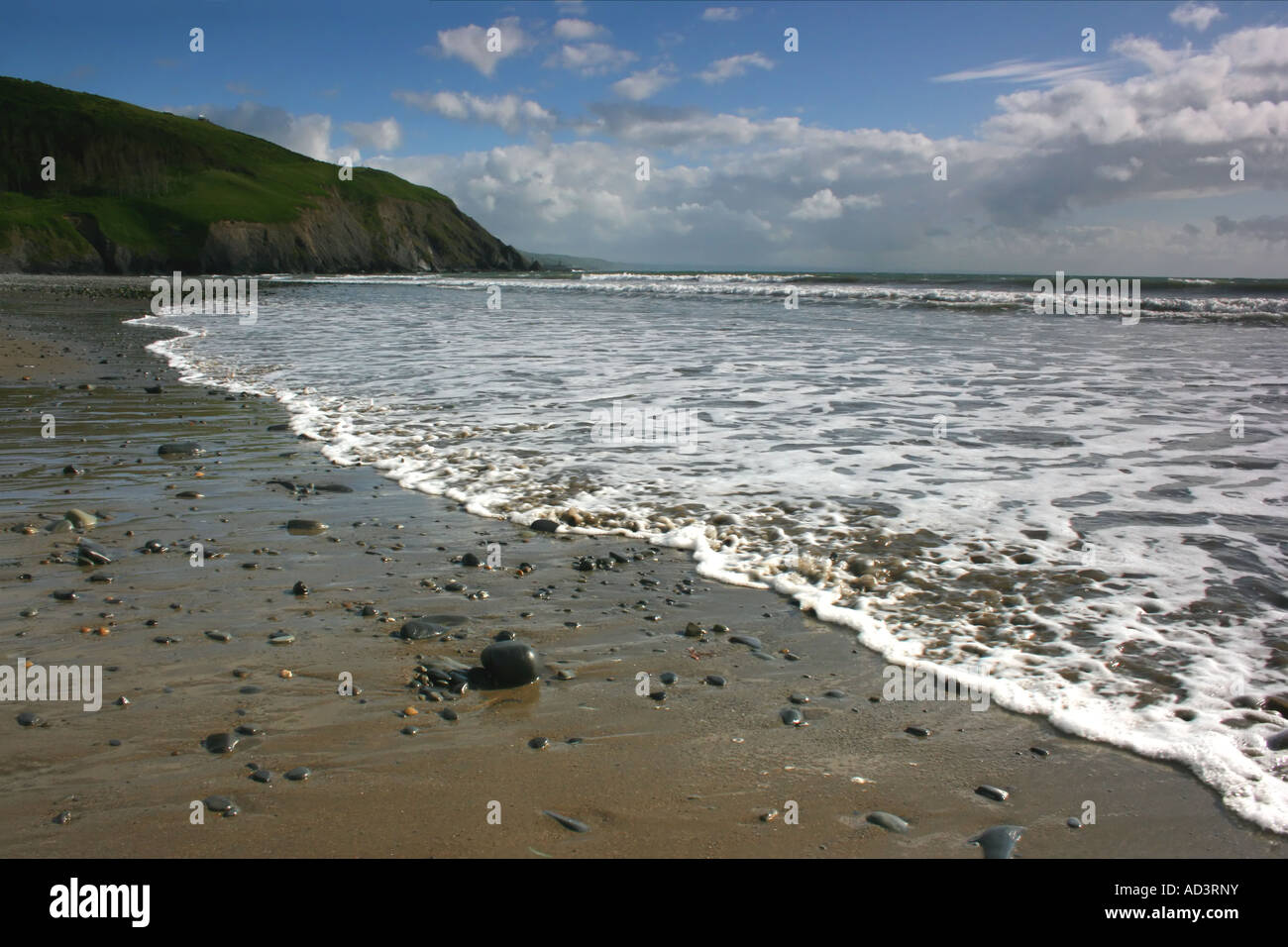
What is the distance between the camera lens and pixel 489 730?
3.83 metres

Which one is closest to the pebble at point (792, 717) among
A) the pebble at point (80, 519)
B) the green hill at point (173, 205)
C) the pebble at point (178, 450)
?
the pebble at point (80, 519)

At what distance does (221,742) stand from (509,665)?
135cm

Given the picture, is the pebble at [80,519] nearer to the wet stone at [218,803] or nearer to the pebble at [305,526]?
the pebble at [305,526]

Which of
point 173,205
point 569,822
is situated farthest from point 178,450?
point 173,205

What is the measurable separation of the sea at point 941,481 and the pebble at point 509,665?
1905 millimetres

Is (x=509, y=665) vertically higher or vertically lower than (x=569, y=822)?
higher

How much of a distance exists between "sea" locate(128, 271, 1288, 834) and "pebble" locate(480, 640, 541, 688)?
190 centimetres

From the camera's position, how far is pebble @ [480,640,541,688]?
4238mm

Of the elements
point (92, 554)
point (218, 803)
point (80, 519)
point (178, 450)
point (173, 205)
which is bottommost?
point (218, 803)

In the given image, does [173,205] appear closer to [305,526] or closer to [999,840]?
[305,526]
